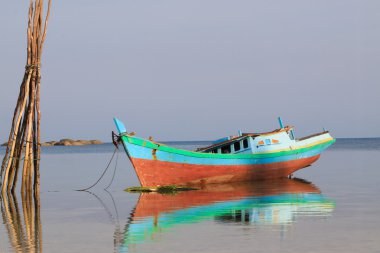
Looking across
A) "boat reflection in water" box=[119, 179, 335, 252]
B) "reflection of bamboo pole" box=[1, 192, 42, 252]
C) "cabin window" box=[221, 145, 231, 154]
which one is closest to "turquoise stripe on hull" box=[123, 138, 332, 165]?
"cabin window" box=[221, 145, 231, 154]

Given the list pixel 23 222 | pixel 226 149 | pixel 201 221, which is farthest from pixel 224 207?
pixel 226 149

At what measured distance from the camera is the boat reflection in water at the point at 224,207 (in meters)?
22.3

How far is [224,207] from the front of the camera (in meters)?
27.6

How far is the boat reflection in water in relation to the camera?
73.3ft

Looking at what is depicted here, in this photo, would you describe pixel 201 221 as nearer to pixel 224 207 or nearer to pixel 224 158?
pixel 224 207

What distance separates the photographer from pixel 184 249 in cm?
1788

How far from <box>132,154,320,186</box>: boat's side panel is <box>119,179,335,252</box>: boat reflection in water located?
0.83m

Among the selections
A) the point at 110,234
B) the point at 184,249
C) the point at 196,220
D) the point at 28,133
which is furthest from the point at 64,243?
the point at 28,133

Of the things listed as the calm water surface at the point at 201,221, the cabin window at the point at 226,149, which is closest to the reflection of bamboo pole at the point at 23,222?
the calm water surface at the point at 201,221

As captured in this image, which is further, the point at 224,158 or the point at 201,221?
the point at 224,158

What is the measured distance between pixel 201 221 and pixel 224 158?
15735mm

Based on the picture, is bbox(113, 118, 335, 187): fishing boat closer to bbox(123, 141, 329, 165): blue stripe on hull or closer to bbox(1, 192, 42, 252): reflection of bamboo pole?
bbox(123, 141, 329, 165): blue stripe on hull

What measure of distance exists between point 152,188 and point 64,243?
16.6m

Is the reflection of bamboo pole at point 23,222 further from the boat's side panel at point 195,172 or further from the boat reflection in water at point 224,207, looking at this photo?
the boat's side panel at point 195,172
